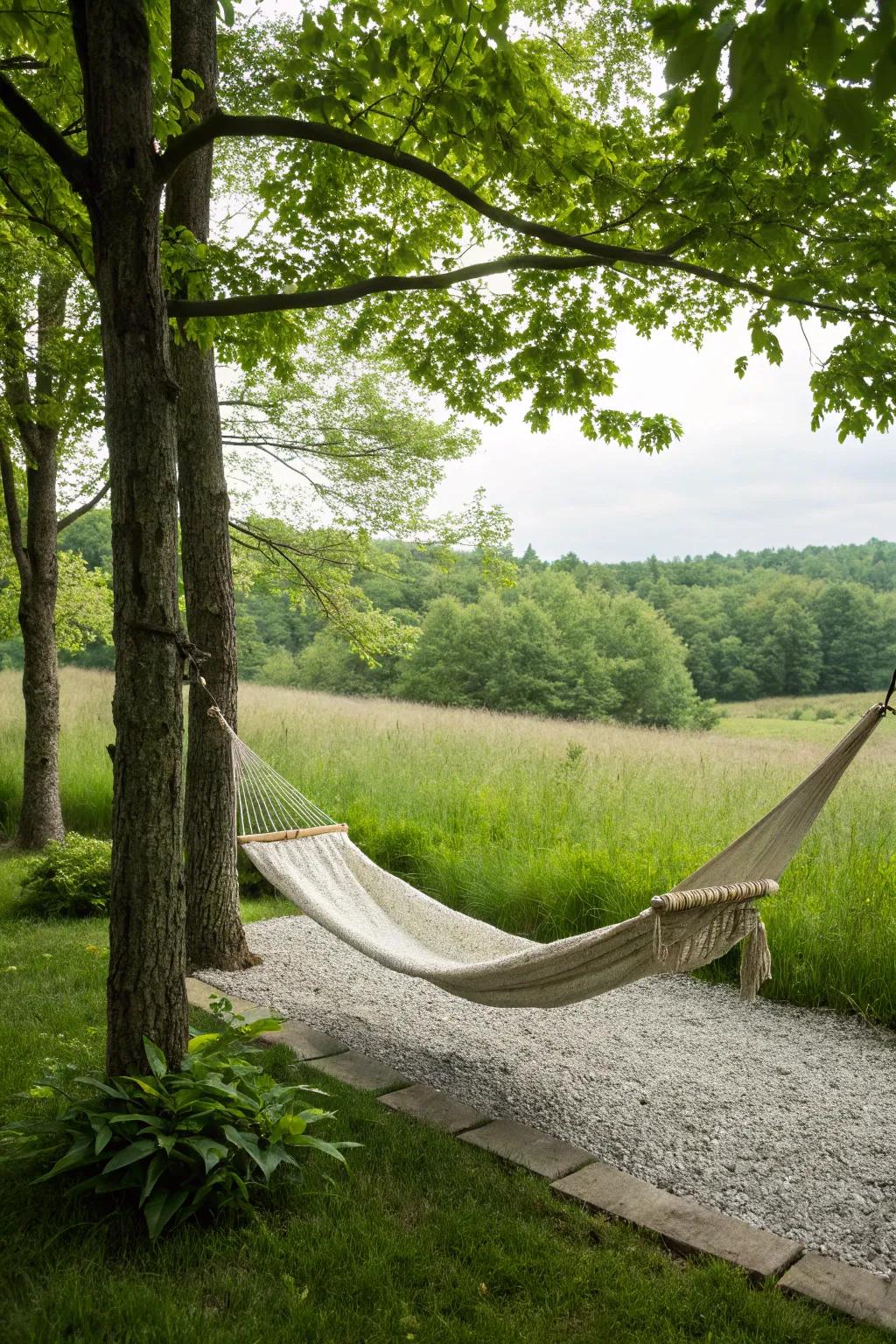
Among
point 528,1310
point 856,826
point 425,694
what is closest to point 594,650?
point 425,694

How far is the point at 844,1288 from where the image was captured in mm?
1639

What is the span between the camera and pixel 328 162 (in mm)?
2855

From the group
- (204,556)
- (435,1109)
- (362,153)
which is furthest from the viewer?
(204,556)

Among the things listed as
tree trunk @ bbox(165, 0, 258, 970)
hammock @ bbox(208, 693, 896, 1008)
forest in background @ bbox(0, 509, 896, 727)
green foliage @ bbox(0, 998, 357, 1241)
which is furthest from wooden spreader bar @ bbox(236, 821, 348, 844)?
forest in background @ bbox(0, 509, 896, 727)

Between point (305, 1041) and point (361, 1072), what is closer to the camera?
point (361, 1072)

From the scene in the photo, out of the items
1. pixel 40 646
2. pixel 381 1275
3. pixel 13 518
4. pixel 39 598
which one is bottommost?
pixel 381 1275

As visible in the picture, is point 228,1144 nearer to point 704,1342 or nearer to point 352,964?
point 704,1342

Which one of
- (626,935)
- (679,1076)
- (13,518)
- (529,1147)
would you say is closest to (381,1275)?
(529,1147)

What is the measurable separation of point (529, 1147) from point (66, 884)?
273 cm

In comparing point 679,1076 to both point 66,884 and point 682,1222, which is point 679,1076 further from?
point 66,884

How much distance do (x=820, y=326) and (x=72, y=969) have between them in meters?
3.14

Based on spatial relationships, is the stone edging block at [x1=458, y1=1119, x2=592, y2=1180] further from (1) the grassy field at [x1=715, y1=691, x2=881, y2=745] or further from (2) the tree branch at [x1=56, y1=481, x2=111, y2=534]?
(1) the grassy field at [x1=715, y1=691, x2=881, y2=745]

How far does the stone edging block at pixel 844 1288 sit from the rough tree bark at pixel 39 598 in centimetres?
455

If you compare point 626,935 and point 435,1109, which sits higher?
point 626,935
